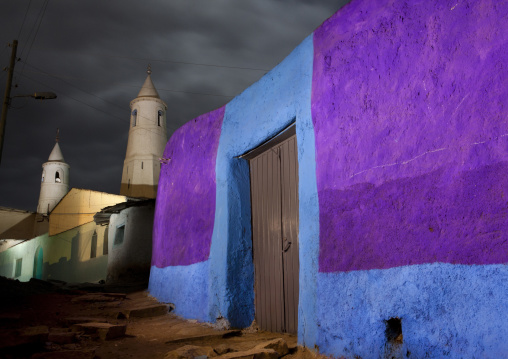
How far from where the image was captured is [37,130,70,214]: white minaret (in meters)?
41.9

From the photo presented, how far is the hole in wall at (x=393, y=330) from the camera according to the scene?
10.4ft

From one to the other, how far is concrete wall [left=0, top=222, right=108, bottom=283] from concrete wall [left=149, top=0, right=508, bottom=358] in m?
16.4

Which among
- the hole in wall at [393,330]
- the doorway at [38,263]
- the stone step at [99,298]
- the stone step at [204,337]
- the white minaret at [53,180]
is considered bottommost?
the stone step at [204,337]

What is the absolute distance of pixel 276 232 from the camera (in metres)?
5.14

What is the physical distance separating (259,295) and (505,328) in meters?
3.27

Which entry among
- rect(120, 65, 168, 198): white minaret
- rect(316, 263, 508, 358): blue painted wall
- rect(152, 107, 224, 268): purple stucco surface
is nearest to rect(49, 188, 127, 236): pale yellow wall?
rect(120, 65, 168, 198): white minaret

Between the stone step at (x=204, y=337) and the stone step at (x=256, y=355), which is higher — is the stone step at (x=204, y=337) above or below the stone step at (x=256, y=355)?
below

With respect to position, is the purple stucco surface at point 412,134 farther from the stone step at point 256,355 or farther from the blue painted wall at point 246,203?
the stone step at point 256,355

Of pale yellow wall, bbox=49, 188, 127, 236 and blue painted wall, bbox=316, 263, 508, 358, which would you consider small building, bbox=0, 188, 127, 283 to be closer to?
pale yellow wall, bbox=49, 188, 127, 236

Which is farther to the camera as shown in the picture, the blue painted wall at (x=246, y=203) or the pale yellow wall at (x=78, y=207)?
the pale yellow wall at (x=78, y=207)

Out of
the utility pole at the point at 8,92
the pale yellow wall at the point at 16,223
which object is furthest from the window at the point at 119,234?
the pale yellow wall at the point at 16,223

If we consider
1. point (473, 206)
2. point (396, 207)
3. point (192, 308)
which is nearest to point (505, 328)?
point (473, 206)

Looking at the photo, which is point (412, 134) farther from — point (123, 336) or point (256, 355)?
point (123, 336)

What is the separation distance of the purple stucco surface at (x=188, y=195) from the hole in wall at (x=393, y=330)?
338cm
